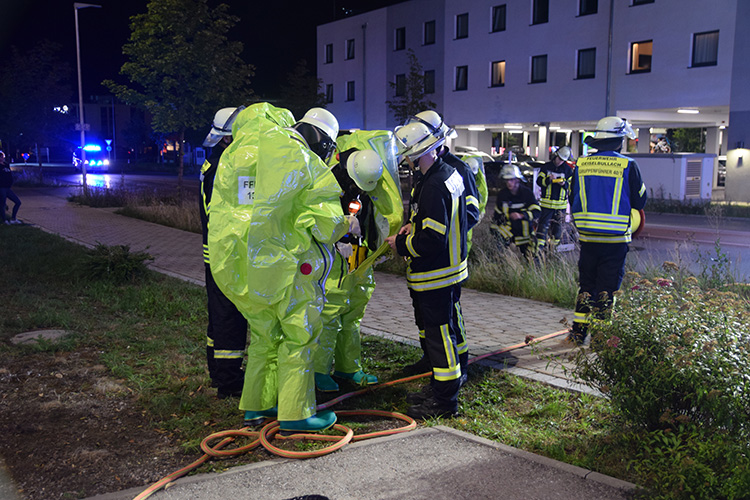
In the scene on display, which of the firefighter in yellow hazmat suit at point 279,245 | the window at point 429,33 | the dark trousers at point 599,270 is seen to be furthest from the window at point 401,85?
the firefighter in yellow hazmat suit at point 279,245

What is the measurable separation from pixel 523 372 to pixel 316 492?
256cm

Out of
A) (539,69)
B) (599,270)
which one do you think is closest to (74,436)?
(599,270)

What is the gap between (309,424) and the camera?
4.16 m

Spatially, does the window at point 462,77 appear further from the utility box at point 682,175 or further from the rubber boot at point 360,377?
the rubber boot at point 360,377

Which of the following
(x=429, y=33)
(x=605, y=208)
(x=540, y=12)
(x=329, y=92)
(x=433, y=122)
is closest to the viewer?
(x=433, y=122)

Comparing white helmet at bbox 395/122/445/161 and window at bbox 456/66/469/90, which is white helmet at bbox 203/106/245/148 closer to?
white helmet at bbox 395/122/445/161

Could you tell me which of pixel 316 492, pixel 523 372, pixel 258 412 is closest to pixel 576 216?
pixel 523 372

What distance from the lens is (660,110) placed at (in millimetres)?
28406

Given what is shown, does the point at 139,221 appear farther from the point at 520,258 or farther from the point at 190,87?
the point at 520,258

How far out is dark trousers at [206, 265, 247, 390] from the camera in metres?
4.84

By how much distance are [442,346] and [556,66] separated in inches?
1185

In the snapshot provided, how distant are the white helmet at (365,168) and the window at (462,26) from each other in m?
34.1

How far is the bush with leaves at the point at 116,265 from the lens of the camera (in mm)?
9422

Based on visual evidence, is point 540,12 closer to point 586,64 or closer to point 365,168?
point 586,64
